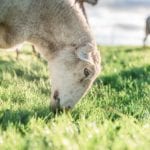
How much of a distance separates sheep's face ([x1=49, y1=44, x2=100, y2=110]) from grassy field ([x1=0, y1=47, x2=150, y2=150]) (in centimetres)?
20

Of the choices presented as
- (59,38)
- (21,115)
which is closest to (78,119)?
(21,115)

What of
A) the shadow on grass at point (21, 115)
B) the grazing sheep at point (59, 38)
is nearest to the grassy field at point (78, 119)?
the shadow on grass at point (21, 115)

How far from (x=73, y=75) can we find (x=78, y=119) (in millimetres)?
813

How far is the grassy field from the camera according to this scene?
15.0ft

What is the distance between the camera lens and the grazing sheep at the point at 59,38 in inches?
284

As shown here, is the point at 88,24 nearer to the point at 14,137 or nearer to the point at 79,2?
the point at 79,2

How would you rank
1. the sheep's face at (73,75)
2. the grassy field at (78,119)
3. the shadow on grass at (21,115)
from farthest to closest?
the sheep's face at (73,75)
the shadow on grass at (21,115)
the grassy field at (78,119)

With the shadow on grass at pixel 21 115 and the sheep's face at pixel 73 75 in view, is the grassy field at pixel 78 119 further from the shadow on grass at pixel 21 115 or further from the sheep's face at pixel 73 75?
the sheep's face at pixel 73 75

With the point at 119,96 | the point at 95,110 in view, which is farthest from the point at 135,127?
the point at 119,96

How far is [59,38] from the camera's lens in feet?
24.6

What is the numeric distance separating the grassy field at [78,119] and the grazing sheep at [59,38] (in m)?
0.31

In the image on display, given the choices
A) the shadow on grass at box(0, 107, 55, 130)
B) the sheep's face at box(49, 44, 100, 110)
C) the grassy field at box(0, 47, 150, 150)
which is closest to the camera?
the grassy field at box(0, 47, 150, 150)

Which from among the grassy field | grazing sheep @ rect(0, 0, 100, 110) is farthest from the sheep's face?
the grassy field

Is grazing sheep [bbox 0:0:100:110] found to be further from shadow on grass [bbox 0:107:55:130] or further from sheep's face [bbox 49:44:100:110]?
shadow on grass [bbox 0:107:55:130]
